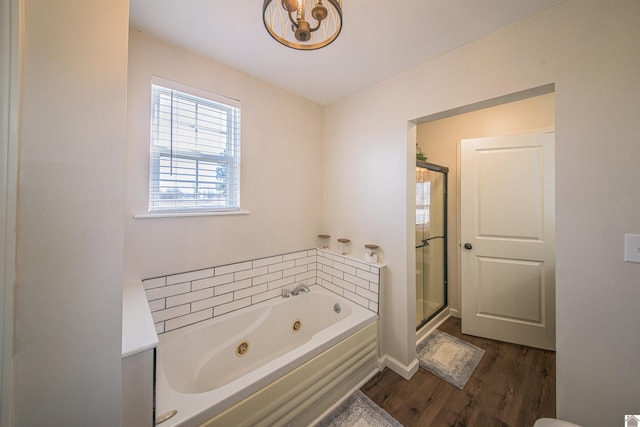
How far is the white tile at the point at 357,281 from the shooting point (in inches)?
75.3

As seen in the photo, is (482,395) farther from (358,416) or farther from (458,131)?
(458,131)

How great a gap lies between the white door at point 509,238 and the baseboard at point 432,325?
0.26 m

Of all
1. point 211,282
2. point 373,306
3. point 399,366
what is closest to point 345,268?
point 373,306

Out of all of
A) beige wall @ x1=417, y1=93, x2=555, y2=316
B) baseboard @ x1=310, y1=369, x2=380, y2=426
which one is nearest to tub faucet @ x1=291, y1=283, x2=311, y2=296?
baseboard @ x1=310, y1=369, x2=380, y2=426

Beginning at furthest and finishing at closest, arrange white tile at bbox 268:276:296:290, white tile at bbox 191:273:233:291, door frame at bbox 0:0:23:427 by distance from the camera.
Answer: white tile at bbox 268:276:296:290 < white tile at bbox 191:273:233:291 < door frame at bbox 0:0:23:427

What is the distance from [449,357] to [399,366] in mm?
554

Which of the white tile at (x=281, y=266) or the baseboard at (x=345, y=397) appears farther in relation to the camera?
the white tile at (x=281, y=266)

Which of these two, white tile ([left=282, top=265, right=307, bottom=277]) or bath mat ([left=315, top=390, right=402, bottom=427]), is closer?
bath mat ([left=315, top=390, right=402, bottom=427])

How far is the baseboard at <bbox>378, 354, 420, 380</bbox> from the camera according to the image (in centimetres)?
173

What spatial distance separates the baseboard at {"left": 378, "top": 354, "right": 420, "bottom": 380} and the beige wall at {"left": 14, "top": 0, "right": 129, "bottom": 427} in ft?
5.80

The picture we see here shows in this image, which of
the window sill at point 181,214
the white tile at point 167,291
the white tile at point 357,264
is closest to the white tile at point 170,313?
the white tile at point 167,291

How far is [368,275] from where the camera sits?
1892mm

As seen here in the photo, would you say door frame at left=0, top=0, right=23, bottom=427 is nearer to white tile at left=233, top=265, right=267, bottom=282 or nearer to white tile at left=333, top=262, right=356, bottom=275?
white tile at left=233, top=265, right=267, bottom=282

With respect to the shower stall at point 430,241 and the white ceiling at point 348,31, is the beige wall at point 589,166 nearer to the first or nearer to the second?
the white ceiling at point 348,31
